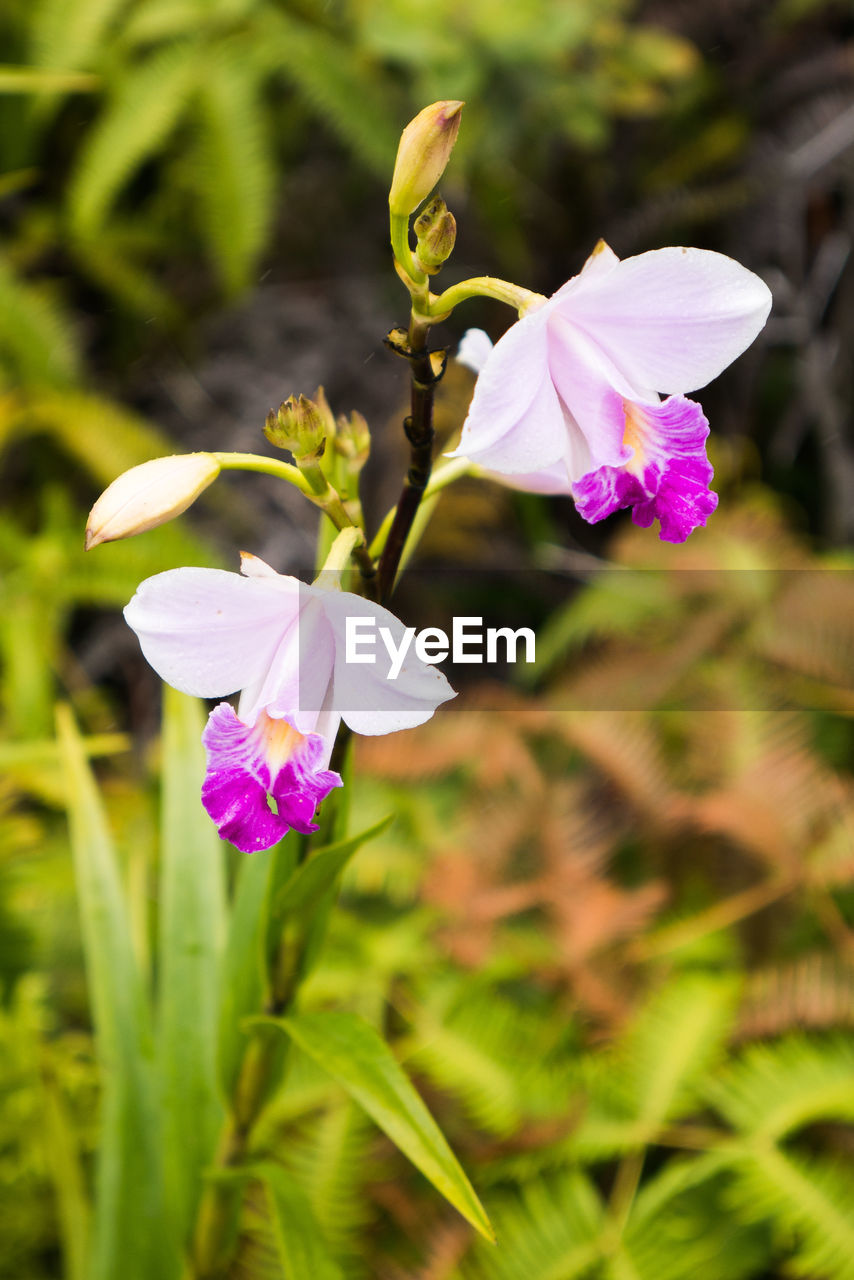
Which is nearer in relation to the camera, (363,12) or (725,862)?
(725,862)

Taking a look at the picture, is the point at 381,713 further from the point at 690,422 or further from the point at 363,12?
the point at 363,12

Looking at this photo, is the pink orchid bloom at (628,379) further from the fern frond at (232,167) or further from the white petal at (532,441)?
the fern frond at (232,167)

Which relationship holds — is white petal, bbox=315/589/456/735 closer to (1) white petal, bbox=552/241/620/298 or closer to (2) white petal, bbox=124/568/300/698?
(2) white petal, bbox=124/568/300/698

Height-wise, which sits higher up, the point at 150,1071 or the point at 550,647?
the point at 150,1071

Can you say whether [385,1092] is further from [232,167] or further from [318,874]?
[232,167]

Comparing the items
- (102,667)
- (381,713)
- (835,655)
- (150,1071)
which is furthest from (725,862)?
(102,667)

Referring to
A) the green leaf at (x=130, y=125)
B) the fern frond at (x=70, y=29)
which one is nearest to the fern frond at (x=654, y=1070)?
the green leaf at (x=130, y=125)

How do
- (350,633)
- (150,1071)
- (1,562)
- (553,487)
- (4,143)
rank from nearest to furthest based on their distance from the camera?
(350,633), (553,487), (150,1071), (1,562), (4,143)
